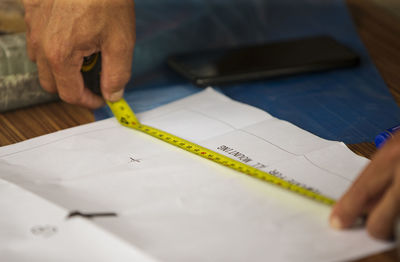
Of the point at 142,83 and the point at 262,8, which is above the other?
the point at 262,8

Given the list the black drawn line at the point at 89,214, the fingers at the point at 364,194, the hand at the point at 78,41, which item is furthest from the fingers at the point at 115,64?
the fingers at the point at 364,194

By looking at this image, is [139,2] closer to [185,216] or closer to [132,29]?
[132,29]

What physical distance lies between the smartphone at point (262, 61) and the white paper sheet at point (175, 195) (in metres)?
0.17

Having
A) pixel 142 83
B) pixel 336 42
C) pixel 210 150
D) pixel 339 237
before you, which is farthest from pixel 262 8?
pixel 339 237

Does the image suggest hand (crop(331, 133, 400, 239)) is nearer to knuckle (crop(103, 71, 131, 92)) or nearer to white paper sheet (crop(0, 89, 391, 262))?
white paper sheet (crop(0, 89, 391, 262))

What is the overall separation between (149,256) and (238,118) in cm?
41

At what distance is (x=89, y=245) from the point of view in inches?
26.1

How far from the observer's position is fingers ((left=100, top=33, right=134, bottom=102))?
987 mm

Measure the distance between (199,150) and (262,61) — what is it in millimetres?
403

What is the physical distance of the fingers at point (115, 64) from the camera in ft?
3.24

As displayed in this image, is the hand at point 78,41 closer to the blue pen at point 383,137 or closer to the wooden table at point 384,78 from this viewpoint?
the wooden table at point 384,78

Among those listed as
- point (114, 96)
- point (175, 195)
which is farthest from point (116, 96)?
point (175, 195)

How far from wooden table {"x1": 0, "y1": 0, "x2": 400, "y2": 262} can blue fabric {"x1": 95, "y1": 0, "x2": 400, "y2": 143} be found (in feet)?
0.08

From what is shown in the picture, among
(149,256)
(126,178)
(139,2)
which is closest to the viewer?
(149,256)
